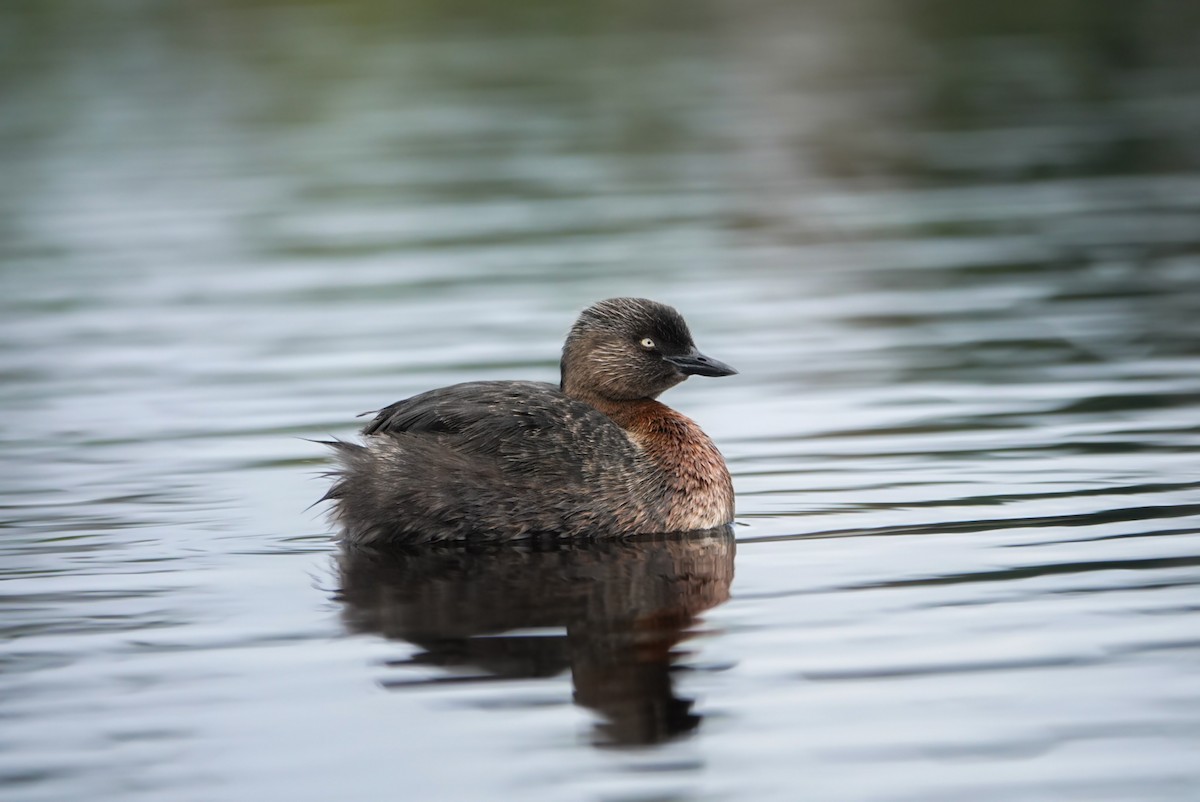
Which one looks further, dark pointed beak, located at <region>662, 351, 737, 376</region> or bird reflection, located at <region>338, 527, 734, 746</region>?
dark pointed beak, located at <region>662, 351, 737, 376</region>

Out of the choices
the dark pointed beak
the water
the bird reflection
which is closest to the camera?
the water

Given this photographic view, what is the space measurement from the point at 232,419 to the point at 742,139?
1286cm

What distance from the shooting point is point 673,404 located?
11.4 m

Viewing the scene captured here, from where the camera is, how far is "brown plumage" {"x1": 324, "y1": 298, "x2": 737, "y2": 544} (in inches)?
322

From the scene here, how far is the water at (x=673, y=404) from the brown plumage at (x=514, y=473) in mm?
222

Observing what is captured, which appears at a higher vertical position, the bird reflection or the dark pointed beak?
the dark pointed beak

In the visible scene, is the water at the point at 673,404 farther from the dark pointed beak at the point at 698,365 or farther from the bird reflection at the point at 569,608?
the dark pointed beak at the point at 698,365

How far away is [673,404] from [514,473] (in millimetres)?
3276

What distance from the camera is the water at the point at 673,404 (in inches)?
222

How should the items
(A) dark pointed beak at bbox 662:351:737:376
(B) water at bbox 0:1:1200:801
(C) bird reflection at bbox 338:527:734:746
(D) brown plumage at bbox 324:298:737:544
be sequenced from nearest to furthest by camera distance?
(B) water at bbox 0:1:1200:801
(C) bird reflection at bbox 338:527:734:746
(D) brown plumage at bbox 324:298:737:544
(A) dark pointed beak at bbox 662:351:737:376

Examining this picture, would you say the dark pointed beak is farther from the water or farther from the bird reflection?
the bird reflection

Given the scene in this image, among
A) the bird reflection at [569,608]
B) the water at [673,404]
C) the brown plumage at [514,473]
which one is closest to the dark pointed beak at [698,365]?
the brown plumage at [514,473]

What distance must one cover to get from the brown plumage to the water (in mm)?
222

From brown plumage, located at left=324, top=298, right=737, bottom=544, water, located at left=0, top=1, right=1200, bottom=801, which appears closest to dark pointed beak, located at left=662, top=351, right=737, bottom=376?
brown plumage, located at left=324, top=298, right=737, bottom=544
